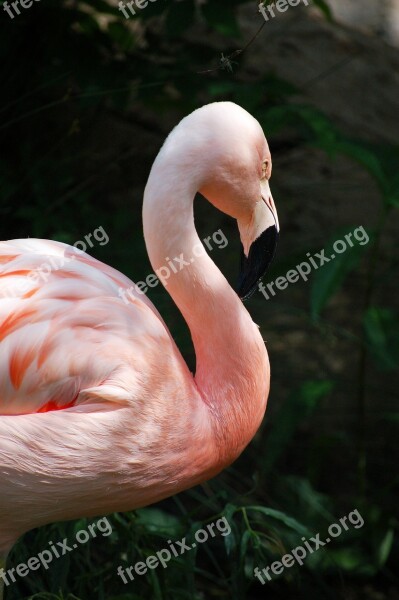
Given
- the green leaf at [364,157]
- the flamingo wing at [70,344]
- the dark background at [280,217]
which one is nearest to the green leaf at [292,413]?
the dark background at [280,217]

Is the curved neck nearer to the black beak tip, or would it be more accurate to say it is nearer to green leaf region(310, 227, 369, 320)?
the black beak tip

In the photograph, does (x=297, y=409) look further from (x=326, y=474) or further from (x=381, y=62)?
(x=381, y=62)

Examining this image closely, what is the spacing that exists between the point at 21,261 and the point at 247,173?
614 mm

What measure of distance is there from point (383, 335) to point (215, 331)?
1.33 m

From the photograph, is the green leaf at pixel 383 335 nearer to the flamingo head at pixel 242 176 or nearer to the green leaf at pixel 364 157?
the green leaf at pixel 364 157

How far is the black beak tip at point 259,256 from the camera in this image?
7.82ft

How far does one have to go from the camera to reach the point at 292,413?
11.6 feet

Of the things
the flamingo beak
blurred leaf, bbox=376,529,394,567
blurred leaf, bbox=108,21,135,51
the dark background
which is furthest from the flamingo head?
blurred leaf, bbox=376,529,394,567

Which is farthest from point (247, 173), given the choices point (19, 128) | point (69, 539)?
point (19, 128)

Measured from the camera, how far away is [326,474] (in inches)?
164

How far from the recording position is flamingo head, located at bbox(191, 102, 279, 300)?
2.18 metres

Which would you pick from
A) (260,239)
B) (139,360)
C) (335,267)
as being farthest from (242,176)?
(335,267)

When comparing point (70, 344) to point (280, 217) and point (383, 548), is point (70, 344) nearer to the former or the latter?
point (383, 548)

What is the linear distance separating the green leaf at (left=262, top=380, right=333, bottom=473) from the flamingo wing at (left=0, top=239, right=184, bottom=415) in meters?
1.36
